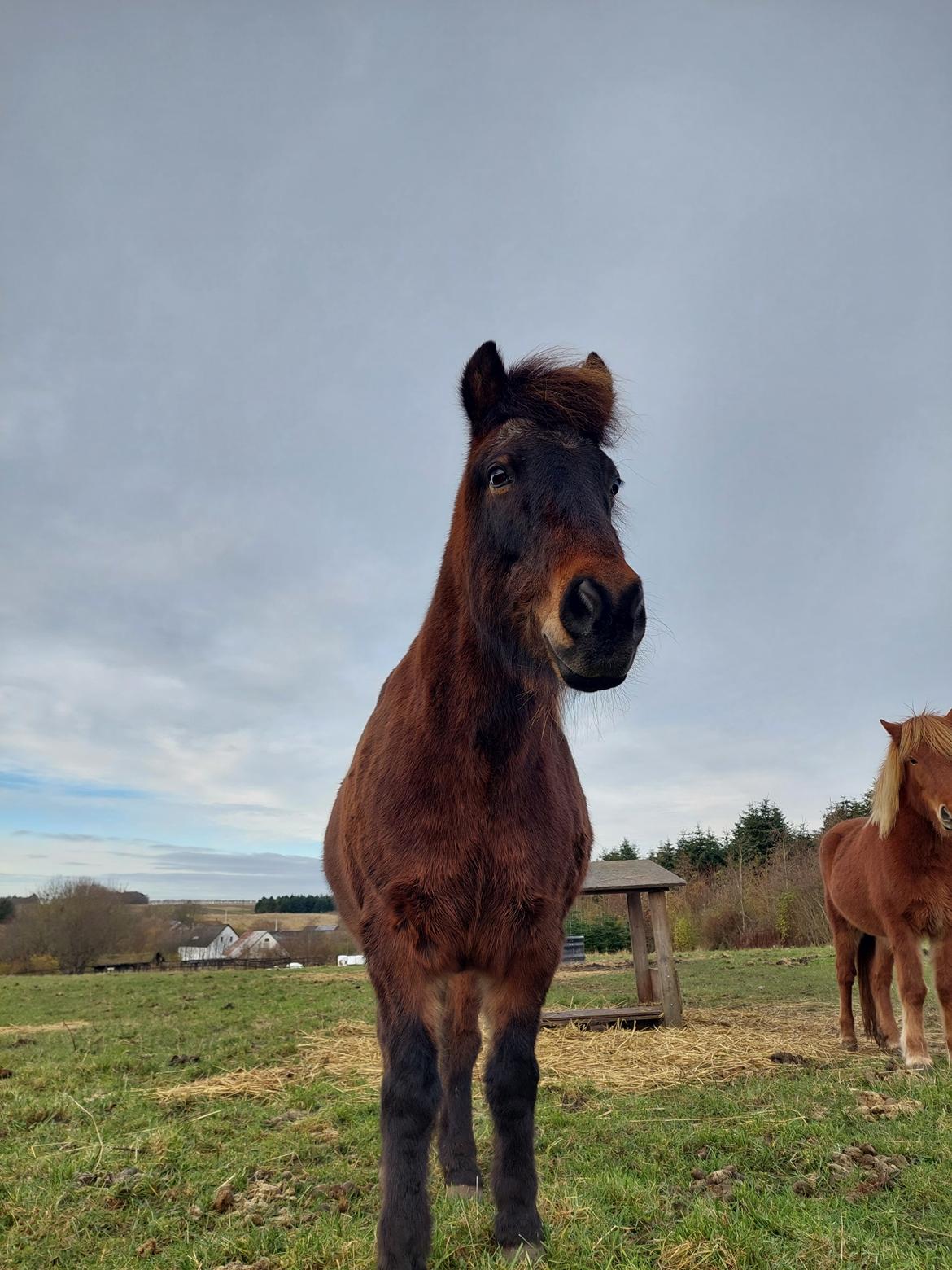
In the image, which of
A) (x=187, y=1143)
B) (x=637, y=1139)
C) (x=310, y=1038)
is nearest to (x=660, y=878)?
(x=310, y=1038)

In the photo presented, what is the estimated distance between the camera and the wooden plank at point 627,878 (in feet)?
33.8

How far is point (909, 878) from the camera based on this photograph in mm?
7117

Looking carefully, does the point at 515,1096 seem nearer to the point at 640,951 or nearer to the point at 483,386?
the point at 483,386

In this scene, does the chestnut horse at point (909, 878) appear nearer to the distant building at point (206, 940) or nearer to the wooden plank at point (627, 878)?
the wooden plank at point (627, 878)

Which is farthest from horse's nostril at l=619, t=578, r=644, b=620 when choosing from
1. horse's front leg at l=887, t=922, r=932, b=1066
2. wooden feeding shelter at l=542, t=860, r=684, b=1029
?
wooden feeding shelter at l=542, t=860, r=684, b=1029

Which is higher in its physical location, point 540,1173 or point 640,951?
point 640,951

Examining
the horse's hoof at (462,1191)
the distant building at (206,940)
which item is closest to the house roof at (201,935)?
the distant building at (206,940)

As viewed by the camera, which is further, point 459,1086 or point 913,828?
point 913,828

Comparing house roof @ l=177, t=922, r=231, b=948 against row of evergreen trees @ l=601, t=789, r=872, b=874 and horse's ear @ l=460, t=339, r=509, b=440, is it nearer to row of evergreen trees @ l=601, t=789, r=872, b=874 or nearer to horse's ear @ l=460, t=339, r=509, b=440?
row of evergreen trees @ l=601, t=789, r=872, b=874

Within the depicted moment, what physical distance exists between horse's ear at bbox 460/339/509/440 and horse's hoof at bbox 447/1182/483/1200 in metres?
3.83

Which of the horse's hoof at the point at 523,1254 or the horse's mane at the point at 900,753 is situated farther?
the horse's mane at the point at 900,753

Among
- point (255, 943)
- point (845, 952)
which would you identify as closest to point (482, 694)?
point (845, 952)

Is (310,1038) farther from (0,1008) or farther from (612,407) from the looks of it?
(0,1008)

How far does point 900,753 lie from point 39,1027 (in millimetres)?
13420
